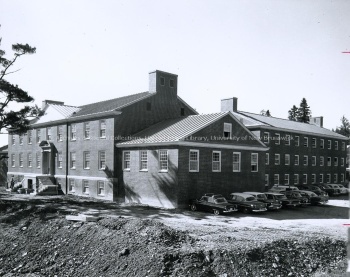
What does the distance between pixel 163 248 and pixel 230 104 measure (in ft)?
116

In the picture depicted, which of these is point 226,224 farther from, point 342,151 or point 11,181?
point 342,151

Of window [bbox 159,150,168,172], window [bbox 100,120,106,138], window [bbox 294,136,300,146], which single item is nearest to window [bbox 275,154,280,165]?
window [bbox 294,136,300,146]

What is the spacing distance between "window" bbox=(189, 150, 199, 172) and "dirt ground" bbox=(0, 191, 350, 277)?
5556 millimetres

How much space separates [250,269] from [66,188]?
2929cm

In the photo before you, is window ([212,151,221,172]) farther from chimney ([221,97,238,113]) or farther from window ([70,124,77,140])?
chimney ([221,97,238,113])

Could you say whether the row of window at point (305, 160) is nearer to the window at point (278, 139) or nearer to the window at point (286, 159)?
the window at point (286, 159)

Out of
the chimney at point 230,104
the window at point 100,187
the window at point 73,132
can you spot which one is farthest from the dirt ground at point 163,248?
the chimney at point 230,104

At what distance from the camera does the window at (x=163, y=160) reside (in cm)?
2669

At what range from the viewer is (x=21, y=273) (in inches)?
581

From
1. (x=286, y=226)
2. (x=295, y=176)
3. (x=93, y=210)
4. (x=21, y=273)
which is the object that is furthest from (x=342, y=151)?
(x=21, y=273)

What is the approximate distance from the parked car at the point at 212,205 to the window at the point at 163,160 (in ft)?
10.8

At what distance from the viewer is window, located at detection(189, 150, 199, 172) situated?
26.5 metres

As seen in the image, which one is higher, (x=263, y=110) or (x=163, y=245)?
(x=263, y=110)

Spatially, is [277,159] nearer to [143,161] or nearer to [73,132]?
[143,161]
